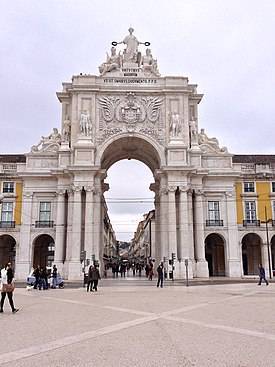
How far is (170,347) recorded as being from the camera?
8422mm

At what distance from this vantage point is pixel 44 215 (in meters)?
45.5

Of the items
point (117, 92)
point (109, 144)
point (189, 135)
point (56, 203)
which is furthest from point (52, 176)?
point (189, 135)

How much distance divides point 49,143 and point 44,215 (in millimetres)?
8529

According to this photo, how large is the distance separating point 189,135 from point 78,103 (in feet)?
44.4

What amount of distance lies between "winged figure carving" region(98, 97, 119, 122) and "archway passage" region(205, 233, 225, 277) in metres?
18.9

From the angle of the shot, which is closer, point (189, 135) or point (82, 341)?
point (82, 341)

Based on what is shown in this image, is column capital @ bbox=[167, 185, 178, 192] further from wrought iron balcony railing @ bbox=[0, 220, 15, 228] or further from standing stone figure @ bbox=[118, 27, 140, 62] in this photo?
wrought iron balcony railing @ bbox=[0, 220, 15, 228]

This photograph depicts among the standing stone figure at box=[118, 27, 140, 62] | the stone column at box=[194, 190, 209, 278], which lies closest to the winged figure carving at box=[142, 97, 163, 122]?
the standing stone figure at box=[118, 27, 140, 62]

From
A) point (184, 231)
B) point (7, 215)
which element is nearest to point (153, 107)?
point (184, 231)

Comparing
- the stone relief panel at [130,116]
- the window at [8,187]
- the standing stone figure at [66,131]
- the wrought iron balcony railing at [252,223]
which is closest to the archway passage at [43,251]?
the window at [8,187]

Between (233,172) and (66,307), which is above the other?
(233,172)

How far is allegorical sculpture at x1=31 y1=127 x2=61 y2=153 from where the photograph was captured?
46.8 meters

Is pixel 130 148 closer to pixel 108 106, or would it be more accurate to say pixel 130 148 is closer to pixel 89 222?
pixel 108 106

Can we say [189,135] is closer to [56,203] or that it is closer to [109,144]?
[109,144]
